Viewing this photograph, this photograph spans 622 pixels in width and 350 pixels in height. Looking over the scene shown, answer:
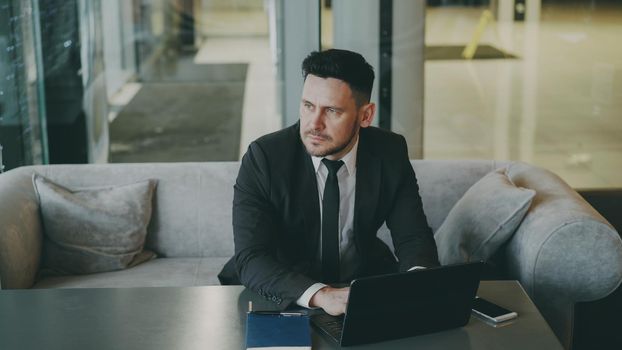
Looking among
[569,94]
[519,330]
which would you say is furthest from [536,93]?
[519,330]

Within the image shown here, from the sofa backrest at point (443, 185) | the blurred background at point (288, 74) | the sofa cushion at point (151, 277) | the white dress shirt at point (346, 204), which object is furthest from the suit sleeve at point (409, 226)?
the blurred background at point (288, 74)

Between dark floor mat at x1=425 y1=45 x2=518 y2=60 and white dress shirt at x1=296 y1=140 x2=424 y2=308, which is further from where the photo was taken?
dark floor mat at x1=425 y1=45 x2=518 y2=60

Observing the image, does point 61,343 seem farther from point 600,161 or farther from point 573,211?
point 600,161

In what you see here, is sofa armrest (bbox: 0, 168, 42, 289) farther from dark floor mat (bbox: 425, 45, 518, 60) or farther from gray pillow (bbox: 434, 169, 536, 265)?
dark floor mat (bbox: 425, 45, 518, 60)

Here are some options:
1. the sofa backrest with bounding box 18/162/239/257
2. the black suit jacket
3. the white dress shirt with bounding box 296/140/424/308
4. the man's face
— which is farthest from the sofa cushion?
the man's face

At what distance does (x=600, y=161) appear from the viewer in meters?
5.41

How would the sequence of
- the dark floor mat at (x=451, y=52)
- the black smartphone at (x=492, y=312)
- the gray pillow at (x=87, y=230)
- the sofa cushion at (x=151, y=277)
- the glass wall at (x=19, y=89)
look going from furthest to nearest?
the dark floor mat at (x=451, y=52) → the glass wall at (x=19, y=89) → the gray pillow at (x=87, y=230) → the sofa cushion at (x=151, y=277) → the black smartphone at (x=492, y=312)

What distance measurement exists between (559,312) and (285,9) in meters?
2.49

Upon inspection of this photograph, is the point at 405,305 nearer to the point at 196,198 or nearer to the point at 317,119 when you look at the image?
the point at 317,119

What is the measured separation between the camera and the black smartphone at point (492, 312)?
211cm

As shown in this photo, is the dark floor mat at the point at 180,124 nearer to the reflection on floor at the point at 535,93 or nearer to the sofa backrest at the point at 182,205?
the reflection on floor at the point at 535,93

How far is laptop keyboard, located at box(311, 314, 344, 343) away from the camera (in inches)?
79.1

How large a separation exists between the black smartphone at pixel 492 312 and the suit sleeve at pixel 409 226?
41 centimetres

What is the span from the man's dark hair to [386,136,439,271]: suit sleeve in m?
0.36
